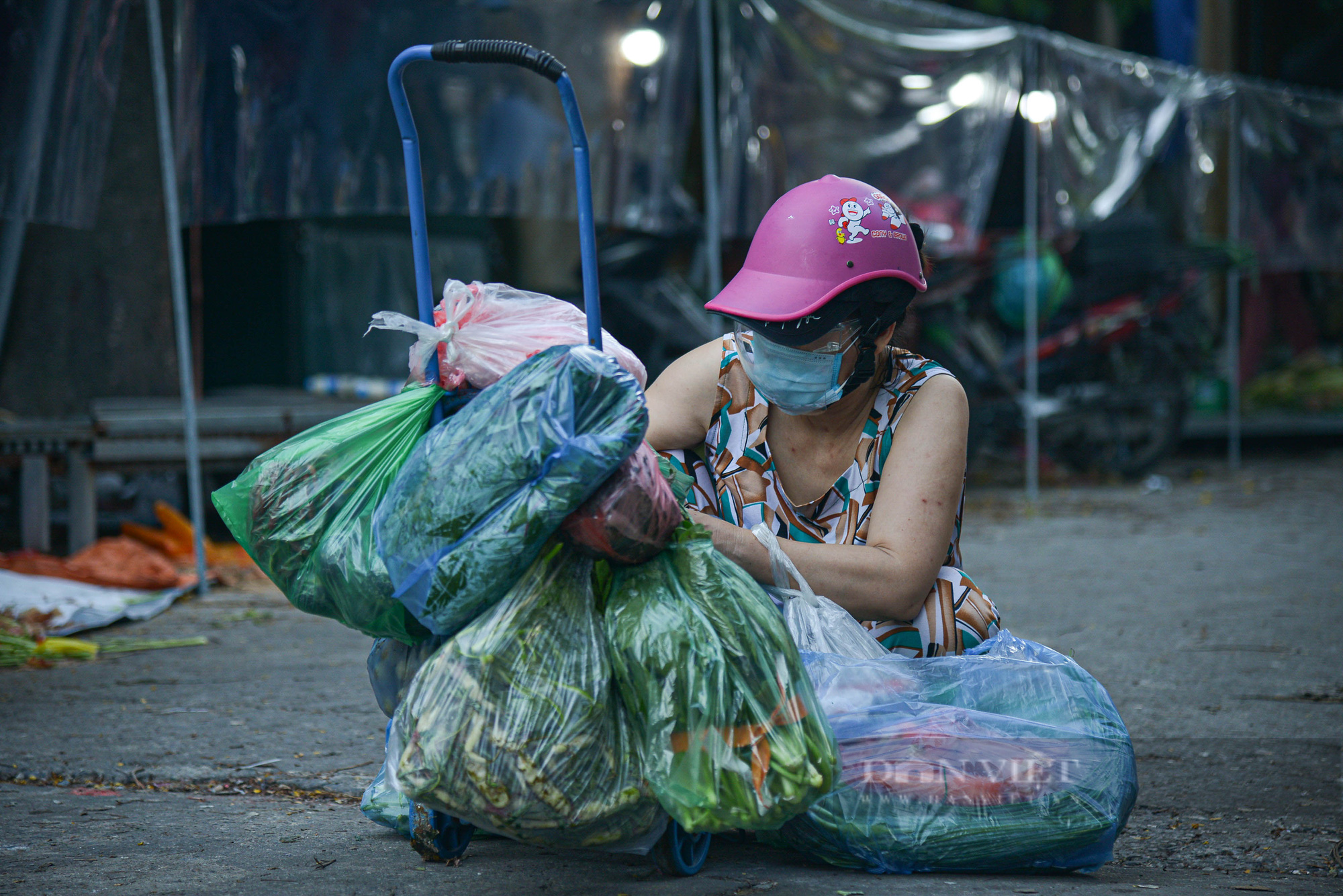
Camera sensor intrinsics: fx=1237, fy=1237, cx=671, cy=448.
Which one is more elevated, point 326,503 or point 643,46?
point 643,46

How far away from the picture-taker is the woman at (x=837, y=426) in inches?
77.4

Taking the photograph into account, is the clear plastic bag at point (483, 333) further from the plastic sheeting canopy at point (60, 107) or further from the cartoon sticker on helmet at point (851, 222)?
the plastic sheeting canopy at point (60, 107)

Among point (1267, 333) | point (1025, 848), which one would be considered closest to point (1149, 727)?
point (1025, 848)

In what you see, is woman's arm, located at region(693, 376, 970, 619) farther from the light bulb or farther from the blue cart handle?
the light bulb

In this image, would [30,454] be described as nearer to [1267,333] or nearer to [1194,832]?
[1194,832]

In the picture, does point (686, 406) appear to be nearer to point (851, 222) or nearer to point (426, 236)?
point (851, 222)

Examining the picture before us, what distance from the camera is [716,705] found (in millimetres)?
1563

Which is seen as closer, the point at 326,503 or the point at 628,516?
the point at 628,516

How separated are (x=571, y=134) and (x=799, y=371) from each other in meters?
0.55

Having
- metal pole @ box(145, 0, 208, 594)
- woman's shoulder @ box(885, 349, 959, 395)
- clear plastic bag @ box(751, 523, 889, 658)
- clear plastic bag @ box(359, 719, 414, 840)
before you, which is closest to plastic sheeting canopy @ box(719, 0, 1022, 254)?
metal pole @ box(145, 0, 208, 594)

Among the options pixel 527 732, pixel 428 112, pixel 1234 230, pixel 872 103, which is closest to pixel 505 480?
pixel 527 732

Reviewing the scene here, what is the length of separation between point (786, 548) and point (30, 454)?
406 cm

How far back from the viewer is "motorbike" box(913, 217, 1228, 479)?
7852mm

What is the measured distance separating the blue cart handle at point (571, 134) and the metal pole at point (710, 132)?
3.92m
